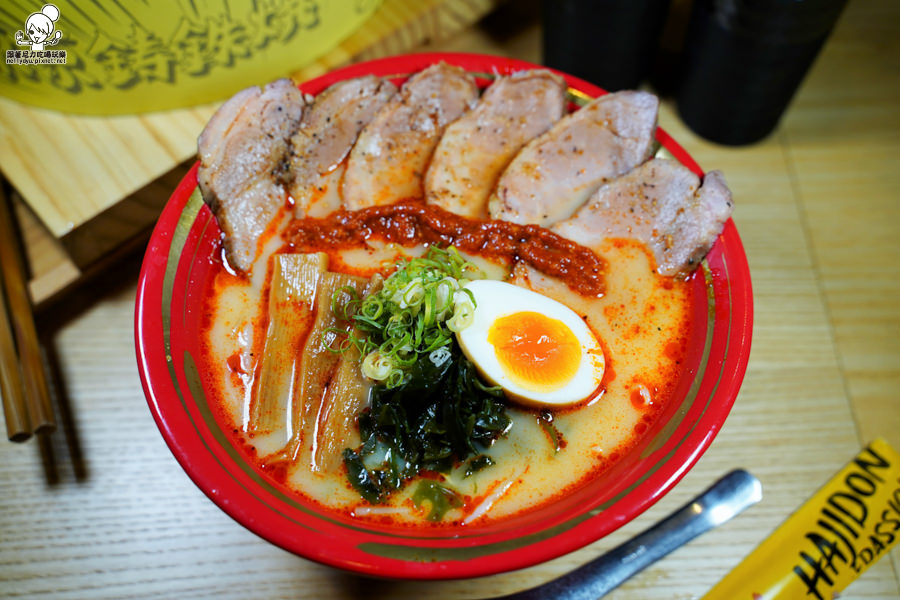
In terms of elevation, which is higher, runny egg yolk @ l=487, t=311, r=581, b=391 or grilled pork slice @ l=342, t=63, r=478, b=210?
grilled pork slice @ l=342, t=63, r=478, b=210

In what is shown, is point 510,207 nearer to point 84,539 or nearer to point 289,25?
point 289,25

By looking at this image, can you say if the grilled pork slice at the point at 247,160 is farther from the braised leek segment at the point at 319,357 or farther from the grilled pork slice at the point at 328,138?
the braised leek segment at the point at 319,357

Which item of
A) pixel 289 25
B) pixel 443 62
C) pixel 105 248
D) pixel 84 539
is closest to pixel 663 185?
pixel 443 62

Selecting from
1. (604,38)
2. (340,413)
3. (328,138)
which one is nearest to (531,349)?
(340,413)

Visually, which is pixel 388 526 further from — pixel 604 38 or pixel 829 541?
pixel 604 38

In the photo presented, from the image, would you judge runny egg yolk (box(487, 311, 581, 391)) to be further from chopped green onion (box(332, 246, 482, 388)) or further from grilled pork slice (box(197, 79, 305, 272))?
grilled pork slice (box(197, 79, 305, 272))

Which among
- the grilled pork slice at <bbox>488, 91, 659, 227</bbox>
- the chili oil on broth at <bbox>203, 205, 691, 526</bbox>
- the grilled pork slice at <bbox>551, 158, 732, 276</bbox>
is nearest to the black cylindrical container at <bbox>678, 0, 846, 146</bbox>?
the grilled pork slice at <bbox>488, 91, 659, 227</bbox>
